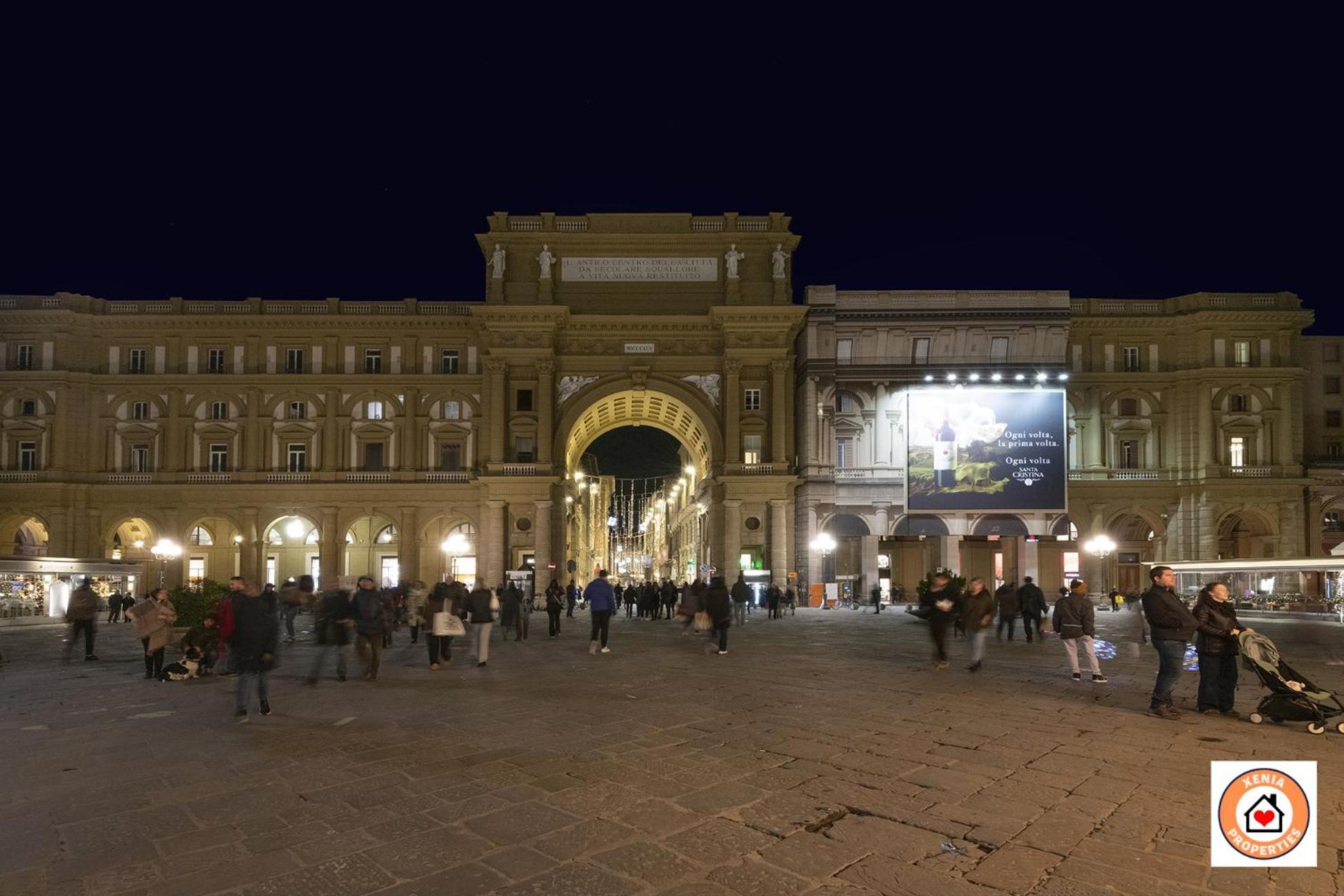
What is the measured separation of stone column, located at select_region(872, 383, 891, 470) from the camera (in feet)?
142

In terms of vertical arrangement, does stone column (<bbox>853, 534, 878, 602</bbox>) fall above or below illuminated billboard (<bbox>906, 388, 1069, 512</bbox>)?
below

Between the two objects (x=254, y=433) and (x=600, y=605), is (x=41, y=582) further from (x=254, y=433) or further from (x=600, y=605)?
(x=600, y=605)

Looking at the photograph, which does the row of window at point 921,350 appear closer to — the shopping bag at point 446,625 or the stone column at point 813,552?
the stone column at point 813,552

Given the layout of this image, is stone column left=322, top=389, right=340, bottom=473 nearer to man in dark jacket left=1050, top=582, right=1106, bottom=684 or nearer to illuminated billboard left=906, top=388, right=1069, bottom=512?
illuminated billboard left=906, top=388, right=1069, bottom=512

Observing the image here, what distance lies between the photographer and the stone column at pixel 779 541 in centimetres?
4038

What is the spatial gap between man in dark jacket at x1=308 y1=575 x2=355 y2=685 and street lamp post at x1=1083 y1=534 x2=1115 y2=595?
3849 centimetres

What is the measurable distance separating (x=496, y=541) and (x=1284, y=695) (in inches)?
1395

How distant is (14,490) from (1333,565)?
5389 cm

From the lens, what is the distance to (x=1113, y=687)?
39.4 ft

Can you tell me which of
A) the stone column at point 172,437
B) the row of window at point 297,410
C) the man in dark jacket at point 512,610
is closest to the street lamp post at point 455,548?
the row of window at point 297,410

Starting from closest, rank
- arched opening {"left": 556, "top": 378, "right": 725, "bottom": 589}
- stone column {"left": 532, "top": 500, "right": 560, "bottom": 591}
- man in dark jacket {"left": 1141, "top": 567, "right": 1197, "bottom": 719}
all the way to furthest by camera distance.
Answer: man in dark jacket {"left": 1141, "top": 567, "right": 1197, "bottom": 719} → stone column {"left": 532, "top": 500, "right": 560, "bottom": 591} → arched opening {"left": 556, "top": 378, "right": 725, "bottom": 589}

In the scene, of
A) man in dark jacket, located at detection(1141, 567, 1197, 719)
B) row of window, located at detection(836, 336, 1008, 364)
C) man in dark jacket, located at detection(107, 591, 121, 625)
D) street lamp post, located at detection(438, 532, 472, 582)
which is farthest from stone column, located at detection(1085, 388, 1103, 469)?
man in dark jacket, located at detection(107, 591, 121, 625)

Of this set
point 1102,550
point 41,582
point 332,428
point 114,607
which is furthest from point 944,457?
point 41,582

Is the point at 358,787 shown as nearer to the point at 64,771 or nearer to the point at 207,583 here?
the point at 64,771
